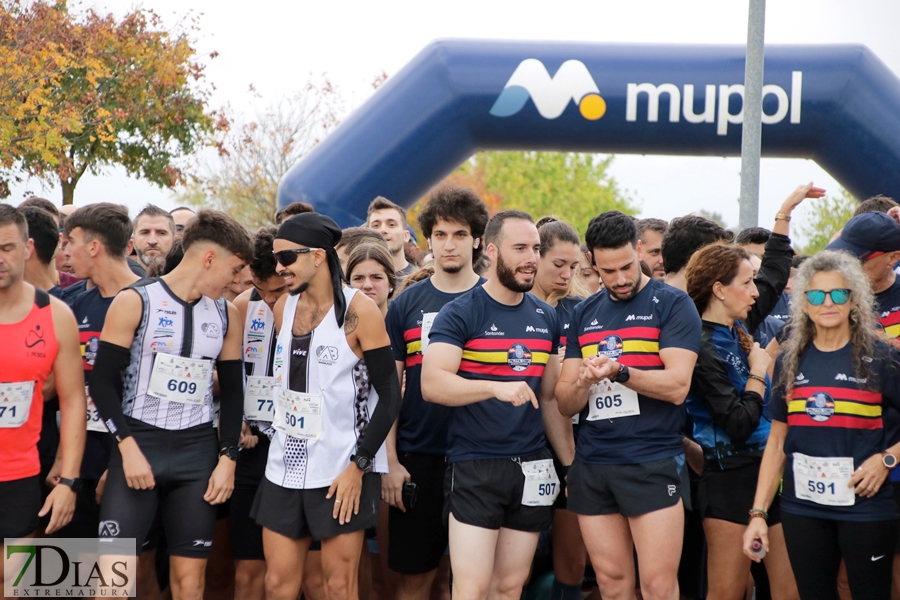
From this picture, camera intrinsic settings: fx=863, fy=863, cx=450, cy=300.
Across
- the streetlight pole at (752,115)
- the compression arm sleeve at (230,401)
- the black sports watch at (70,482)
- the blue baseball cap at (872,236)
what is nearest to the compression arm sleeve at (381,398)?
the compression arm sleeve at (230,401)

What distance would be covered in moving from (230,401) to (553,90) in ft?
20.9

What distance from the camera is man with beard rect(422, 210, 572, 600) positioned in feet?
13.0

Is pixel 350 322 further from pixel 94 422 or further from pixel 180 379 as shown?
pixel 94 422

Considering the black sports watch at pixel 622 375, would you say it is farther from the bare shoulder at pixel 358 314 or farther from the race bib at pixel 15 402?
the race bib at pixel 15 402

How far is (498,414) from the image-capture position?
4.07 meters

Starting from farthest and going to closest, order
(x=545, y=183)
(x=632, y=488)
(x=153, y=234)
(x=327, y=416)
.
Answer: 1. (x=545, y=183)
2. (x=153, y=234)
3. (x=327, y=416)
4. (x=632, y=488)

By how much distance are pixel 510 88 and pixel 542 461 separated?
631 cm

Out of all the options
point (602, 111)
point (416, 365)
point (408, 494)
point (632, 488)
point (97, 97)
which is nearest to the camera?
point (632, 488)

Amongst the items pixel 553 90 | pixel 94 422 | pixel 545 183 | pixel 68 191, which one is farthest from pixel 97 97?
pixel 545 183

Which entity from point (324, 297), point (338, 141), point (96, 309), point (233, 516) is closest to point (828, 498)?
point (324, 297)

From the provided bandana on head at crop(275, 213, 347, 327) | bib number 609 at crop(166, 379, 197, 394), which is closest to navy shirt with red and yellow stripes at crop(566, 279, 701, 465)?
bandana on head at crop(275, 213, 347, 327)

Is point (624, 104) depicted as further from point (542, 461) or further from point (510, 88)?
point (542, 461)

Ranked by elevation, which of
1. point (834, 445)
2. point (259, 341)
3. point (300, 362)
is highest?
point (259, 341)

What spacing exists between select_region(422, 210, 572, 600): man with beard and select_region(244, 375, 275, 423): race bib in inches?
37.9
